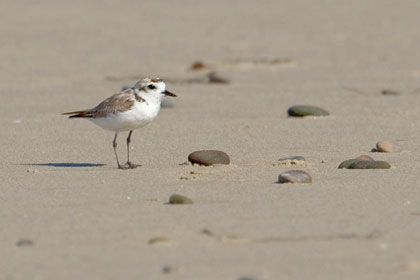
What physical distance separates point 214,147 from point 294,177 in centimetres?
197

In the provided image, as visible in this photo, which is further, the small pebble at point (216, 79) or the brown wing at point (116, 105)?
the small pebble at point (216, 79)

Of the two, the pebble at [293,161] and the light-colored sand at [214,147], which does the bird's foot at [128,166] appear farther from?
the pebble at [293,161]

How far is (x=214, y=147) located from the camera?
9008 millimetres

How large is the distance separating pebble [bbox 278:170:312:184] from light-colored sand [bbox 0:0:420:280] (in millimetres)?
104

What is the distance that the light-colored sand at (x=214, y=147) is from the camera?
5324 millimetres

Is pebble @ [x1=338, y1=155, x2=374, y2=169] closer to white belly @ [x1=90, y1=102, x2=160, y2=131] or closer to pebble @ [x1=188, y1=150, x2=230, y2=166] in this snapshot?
pebble @ [x1=188, y1=150, x2=230, y2=166]

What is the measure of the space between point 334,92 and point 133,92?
454 centimetres

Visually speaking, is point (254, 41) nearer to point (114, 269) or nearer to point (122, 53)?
point (122, 53)

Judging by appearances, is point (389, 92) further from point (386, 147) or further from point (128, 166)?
point (128, 166)

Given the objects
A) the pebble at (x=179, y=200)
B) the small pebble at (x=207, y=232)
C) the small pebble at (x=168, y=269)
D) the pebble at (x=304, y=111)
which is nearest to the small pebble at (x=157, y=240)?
the small pebble at (x=207, y=232)

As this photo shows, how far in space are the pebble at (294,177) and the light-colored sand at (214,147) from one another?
10 cm

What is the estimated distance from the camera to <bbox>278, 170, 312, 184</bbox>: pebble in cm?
711

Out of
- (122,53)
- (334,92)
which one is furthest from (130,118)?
(122,53)

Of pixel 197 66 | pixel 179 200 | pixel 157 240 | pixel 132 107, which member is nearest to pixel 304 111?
pixel 132 107
